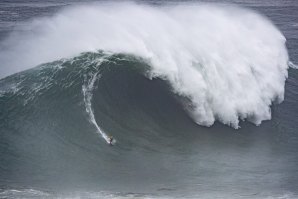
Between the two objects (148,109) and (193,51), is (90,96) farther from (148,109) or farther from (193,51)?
(193,51)

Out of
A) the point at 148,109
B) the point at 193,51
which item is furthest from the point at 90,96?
the point at 193,51

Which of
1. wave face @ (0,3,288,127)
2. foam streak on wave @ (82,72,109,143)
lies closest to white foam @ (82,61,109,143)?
foam streak on wave @ (82,72,109,143)

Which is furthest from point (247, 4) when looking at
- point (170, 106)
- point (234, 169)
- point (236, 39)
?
point (234, 169)

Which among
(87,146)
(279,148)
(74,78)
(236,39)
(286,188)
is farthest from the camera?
(236,39)

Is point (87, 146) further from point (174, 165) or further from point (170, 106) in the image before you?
point (170, 106)

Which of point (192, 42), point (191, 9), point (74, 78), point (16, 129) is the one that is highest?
point (191, 9)

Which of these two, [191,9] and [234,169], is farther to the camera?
[191,9]

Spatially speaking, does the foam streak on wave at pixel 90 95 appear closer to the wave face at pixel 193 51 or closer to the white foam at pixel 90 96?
the white foam at pixel 90 96

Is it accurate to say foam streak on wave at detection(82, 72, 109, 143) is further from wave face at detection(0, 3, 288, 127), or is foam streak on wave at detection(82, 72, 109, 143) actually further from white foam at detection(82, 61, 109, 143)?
wave face at detection(0, 3, 288, 127)
